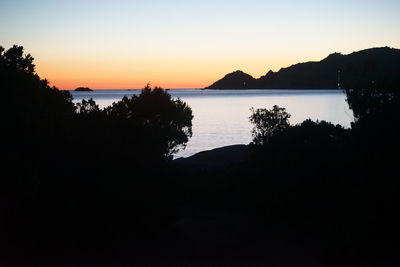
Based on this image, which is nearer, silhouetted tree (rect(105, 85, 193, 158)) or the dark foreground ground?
the dark foreground ground

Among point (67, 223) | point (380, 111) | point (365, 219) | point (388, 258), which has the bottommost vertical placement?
point (388, 258)

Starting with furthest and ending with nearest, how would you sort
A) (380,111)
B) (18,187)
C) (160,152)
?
(380,111) < (160,152) < (18,187)

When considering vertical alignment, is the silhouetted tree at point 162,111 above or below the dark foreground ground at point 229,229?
above

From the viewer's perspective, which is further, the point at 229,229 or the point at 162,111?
Answer: the point at 162,111

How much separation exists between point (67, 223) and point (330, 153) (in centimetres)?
2236

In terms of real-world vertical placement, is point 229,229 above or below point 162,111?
below

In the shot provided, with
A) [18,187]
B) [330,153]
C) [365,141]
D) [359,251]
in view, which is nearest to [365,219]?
[359,251]

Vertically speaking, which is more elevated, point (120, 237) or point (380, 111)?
point (380, 111)

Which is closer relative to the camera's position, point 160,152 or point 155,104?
point 160,152

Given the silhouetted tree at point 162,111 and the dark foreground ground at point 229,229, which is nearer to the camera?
the dark foreground ground at point 229,229

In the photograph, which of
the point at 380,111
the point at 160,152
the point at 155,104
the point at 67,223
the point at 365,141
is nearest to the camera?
the point at 67,223

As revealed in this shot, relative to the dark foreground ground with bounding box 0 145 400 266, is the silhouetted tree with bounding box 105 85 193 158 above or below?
above

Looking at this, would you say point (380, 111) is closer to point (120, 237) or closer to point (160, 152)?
point (160, 152)

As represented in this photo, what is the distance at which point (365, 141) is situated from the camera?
2812 centimetres
